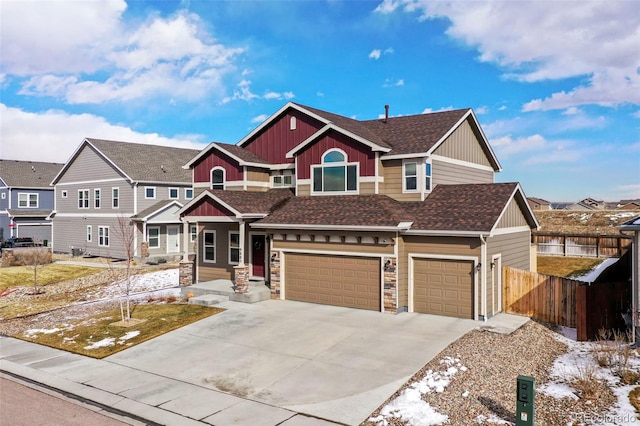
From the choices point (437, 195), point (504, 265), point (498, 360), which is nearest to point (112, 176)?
point (437, 195)

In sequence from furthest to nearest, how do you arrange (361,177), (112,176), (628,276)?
(112,176) → (361,177) → (628,276)

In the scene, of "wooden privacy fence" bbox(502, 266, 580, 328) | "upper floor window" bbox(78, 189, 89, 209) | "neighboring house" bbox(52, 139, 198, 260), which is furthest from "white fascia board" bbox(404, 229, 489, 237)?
"upper floor window" bbox(78, 189, 89, 209)

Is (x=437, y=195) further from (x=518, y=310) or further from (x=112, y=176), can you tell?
(x=112, y=176)

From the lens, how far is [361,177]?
62.7 ft

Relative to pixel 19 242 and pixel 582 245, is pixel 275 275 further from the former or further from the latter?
pixel 19 242

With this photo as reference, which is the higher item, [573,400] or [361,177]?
[361,177]

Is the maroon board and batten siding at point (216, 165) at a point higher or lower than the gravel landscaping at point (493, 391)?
higher

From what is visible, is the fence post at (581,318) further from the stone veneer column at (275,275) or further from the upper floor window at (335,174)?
the stone veneer column at (275,275)

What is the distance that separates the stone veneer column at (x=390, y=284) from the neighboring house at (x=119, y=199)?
21721mm

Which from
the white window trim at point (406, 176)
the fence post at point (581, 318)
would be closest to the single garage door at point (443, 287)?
the fence post at point (581, 318)

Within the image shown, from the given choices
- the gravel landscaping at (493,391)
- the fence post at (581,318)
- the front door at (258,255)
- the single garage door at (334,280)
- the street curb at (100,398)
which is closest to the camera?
the gravel landscaping at (493,391)

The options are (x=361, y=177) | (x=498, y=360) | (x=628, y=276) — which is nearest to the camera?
(x=498, y=360)

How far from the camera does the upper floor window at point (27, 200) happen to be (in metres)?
46.0

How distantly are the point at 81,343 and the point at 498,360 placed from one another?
38.8 ft
